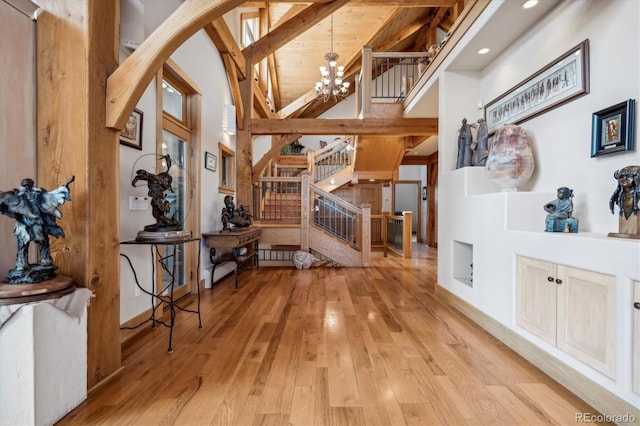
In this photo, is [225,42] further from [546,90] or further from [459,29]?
[546,90]

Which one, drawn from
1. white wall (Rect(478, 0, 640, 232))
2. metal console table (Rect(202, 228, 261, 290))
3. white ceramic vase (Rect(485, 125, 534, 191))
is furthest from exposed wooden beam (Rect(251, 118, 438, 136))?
white ceramic vase (Rect(485, 125, 534, 191))

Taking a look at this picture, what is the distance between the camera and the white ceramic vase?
2.47m

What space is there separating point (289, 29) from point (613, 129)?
17.2 feet

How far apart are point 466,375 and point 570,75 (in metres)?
2.32

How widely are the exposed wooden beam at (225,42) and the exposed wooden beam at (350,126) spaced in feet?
3.17

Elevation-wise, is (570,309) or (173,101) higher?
A: (173,101)

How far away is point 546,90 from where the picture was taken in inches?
96.0

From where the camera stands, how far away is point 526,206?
2.35 metres

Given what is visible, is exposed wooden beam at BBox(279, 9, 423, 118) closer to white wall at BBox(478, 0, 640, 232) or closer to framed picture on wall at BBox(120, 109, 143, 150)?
white wall at BBox(478, 0, 640, 232)

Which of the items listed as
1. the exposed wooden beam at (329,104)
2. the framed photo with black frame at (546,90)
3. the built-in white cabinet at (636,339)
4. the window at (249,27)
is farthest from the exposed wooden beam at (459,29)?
the exposed wooden beam at (329,104)

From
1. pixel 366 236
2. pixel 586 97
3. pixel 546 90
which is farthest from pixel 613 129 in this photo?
pixel 366 236

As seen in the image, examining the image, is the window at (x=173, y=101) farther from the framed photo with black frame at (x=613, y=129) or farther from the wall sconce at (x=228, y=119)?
the framed photo with black frame at (x=613, y=129)

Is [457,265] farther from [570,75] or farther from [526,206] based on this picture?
[570,75]

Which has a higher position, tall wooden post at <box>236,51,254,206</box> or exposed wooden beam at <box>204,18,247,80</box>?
exposed wooden beam at <box>204,18,247,80</box>
